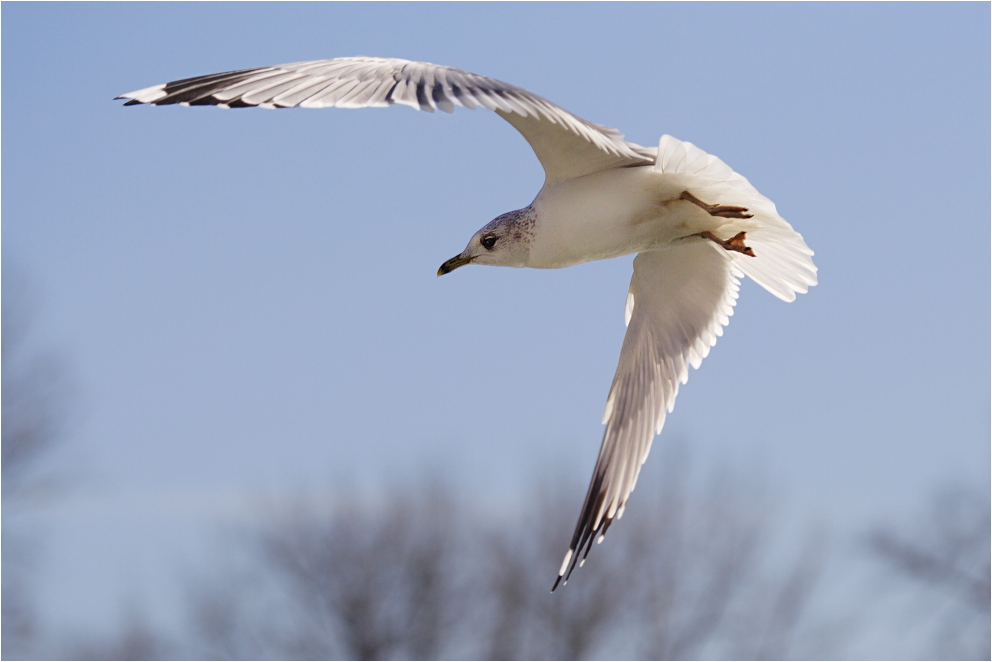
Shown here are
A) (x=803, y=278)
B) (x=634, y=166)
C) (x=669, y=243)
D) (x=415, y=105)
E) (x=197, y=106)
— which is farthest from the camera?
(x=803, y=278)

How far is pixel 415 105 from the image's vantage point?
6.05 ft

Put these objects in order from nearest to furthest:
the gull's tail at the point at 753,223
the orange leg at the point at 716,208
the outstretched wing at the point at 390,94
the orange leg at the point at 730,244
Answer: the outstretched wing at the point at 390,94
the gull's tail at the point at 753,223
the orange leg at the point at 716,208
the orange leg at the point at 730,244

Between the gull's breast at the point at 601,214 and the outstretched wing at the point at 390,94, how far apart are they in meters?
0.07

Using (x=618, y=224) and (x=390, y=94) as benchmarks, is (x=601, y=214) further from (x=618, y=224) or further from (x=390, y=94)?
(x=390, y=94)

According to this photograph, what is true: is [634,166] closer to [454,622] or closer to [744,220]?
[744,220]

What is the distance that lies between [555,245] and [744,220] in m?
0.52

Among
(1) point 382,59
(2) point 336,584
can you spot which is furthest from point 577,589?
(1) point 382,59

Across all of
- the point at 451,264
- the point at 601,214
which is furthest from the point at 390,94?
the point at 451,264

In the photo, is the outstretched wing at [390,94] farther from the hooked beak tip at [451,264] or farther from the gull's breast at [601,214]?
the hooked beak tip at [451,264]

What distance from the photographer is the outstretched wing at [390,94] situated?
1.92 meters

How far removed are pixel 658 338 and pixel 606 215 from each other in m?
0.67

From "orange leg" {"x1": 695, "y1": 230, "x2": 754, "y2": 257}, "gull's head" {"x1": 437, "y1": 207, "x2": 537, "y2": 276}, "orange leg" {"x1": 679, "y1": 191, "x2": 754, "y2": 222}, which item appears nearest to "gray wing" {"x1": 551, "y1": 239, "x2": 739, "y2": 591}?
"orange leg" {"x1": 695, "y1": 230, "x2": 754, "y2": 257}

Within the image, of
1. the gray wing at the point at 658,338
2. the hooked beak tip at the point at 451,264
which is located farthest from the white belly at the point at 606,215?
the gray wing at the point at 658,338

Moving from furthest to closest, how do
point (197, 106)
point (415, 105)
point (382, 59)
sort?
point (382, 59), point (197, 106), point (415, 105)
